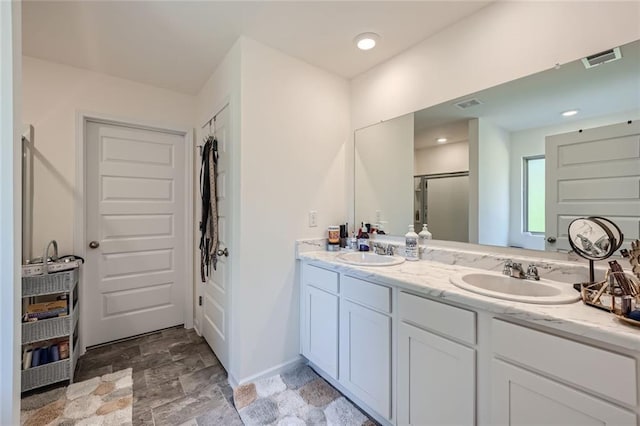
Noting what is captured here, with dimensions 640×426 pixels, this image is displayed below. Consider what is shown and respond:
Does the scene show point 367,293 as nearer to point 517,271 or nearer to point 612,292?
point 517,271

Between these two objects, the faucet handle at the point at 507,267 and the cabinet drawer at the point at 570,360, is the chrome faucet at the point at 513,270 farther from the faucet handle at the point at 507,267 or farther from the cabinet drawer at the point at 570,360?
the cabinet drawer at the point at 570,360

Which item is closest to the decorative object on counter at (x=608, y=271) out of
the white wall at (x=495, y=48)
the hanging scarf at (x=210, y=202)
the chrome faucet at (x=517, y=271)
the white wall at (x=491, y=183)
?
the chrome faucet at (x=517, y=271)

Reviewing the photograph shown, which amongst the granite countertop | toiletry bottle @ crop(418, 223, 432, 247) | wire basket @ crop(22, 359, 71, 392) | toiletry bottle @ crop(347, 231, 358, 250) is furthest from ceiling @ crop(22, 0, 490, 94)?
wire basket @ crop(22, 359, 71, 392)

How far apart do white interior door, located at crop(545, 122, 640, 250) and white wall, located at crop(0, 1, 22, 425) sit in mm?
2320

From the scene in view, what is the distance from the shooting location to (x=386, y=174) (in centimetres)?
231

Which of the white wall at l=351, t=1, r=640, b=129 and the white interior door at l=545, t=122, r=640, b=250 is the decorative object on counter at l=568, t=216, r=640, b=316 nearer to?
the white interior door at l=545, t=122, r=640, b=250

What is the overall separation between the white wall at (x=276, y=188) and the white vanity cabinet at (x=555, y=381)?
1406mm

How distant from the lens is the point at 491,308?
1085 mm

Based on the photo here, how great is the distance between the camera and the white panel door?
249cm

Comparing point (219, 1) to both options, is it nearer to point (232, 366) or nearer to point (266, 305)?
point (266, 305)

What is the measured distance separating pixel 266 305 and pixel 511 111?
199 cm

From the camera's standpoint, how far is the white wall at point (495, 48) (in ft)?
4.19

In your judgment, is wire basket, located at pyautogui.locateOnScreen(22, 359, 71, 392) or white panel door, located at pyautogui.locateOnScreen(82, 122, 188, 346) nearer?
wire basket, located at pyautogui.locateOnScreen(22, 359, 71, 392)

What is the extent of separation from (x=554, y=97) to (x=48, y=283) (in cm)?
328
